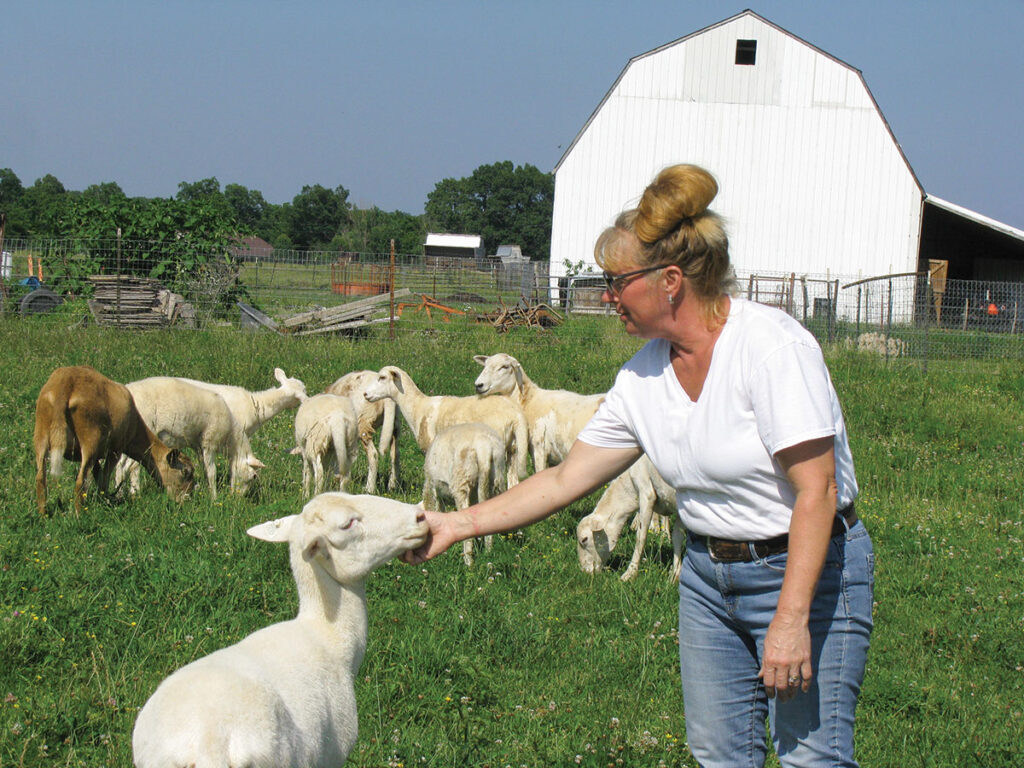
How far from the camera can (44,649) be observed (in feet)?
15.5

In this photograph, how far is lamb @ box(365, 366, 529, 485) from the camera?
930 centimetres

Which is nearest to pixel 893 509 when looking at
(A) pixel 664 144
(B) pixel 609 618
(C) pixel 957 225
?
(B) pixel 609 618

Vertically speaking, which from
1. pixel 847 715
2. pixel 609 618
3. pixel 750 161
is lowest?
pixel 609 618

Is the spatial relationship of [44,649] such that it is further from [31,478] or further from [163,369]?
[163,369]

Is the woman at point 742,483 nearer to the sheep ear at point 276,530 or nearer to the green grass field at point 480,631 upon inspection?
the sheep ear at point 276,530

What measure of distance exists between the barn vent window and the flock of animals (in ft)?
74.2

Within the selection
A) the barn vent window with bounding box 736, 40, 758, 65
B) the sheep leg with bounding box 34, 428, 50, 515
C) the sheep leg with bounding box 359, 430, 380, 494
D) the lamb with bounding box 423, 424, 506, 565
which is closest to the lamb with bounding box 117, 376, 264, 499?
the sheep leg with bounding box 359, 430, 380, 494

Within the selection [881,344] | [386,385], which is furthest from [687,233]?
[881,344]

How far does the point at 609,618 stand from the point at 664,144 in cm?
2567

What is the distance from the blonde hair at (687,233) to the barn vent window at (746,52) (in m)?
29.3

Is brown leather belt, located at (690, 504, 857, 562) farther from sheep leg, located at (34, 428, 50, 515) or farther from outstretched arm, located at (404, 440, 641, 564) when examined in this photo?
sheep leg, located at (34, 428, 50, 515)

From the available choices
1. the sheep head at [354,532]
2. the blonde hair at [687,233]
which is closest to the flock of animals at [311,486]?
the sheep head at [354,532]

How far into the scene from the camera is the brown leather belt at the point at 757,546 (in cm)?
260

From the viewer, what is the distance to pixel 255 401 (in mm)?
10227
